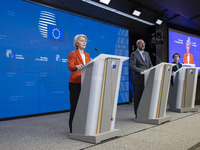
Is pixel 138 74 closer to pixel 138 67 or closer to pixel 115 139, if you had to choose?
pixel 138 67

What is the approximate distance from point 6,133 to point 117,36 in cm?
437

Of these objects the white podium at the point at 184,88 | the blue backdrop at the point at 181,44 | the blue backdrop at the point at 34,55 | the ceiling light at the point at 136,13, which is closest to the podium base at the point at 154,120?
the white podium at the point at 184,88

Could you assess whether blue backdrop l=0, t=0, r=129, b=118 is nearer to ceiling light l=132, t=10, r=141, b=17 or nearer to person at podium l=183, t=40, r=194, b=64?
ceiling light l=132, t=10, r=141, b=17

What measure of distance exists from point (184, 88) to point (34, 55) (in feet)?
11.3

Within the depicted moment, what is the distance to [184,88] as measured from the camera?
15.1 ft

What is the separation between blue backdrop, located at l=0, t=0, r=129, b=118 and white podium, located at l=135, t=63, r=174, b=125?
7.06ft

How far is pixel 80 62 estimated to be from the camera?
255 centimetres

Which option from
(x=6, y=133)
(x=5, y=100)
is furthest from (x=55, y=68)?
(x=6, y=133)

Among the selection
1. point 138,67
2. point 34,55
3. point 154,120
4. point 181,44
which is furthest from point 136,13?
point 154,120

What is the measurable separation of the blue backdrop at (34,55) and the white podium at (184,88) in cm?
240

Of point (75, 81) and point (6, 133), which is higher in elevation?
point (75, 81)

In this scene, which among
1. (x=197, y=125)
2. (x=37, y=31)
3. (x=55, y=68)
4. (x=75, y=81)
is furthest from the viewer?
(x=55, y=68)

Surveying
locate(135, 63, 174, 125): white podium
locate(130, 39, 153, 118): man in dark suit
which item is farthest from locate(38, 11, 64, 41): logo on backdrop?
locate(135, 63, 174, 125): white podium

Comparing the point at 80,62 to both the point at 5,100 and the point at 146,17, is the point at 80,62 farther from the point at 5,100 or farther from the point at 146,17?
the point at 146,17
